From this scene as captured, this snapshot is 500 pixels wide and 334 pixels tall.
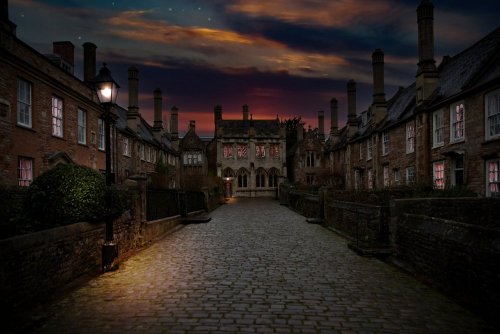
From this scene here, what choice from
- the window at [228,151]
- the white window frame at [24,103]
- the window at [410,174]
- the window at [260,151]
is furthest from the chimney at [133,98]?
the window at [260,151]

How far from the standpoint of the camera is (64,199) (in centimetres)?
844

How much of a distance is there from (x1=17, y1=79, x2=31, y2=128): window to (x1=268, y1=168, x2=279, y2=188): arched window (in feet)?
155

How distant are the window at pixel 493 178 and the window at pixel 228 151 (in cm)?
4699

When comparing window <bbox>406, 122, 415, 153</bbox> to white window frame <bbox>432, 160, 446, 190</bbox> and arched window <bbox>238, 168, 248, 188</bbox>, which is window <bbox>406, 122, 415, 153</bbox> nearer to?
white window frame <bbox>432, 160, 446, 190</bbox>

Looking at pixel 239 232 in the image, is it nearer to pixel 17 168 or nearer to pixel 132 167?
pixel 17 168

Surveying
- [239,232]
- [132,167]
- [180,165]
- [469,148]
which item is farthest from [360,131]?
[180,165]

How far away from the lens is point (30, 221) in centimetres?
816

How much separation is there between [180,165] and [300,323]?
54.3 metres

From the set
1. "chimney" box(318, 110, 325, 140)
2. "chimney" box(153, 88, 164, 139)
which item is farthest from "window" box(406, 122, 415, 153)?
"chimney" box(318, 110, 325, 140)

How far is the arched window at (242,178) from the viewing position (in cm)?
Answer: 6225

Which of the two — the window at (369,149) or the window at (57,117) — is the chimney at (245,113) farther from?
the window at (57,117)

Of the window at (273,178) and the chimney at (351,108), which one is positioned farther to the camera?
the window at (273,178)

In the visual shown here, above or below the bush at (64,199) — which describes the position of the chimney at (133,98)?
above

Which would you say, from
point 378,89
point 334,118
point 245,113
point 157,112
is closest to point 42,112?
point 378,89
